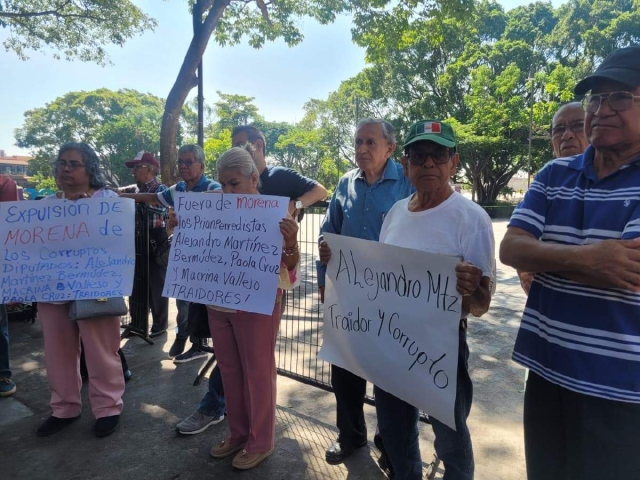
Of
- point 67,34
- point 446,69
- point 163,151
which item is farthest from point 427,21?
point 446,69

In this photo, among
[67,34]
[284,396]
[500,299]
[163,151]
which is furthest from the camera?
[67,34]

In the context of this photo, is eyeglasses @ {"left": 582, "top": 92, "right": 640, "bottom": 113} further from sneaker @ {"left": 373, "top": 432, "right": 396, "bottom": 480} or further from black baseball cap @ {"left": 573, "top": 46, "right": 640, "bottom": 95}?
sneaker @ {"left": 373, "top": 432, "right": 396, "bottom": 480}

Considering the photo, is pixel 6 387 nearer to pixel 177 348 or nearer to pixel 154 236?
pixel 177 348

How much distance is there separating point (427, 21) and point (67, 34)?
901 cm

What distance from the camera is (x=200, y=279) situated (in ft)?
8.89

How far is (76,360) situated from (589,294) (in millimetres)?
3270

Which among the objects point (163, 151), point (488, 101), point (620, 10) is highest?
point (620, 10)

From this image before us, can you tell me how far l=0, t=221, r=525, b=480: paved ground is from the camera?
2660 mm

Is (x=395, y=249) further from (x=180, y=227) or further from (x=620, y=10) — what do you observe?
(x=620, y=10)

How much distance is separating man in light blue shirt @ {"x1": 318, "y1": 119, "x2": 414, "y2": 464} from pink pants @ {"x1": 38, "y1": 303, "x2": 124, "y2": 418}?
1.65 metres

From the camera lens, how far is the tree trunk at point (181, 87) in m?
8.62

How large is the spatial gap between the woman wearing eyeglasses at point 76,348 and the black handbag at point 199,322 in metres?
0.70

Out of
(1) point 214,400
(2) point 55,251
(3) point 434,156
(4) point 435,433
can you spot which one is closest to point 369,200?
(3) point 434,156

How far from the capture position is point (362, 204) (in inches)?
105
